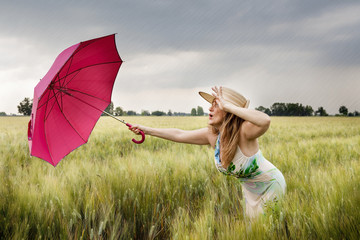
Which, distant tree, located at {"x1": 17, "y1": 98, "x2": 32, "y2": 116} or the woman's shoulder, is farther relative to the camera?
distant tree, located at {"x1": 17, "y1": 98, "x2": 32, "y2": 116}

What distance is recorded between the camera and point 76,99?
267 cm

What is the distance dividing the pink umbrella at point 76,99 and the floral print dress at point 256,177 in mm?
888

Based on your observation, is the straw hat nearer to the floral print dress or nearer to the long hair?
the long hair

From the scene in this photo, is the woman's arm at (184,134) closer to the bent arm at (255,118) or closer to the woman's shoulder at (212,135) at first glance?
the woman's shoulder at (212,135)

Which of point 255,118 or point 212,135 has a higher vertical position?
point 255,118

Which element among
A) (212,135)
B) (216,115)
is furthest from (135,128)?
(216,115)

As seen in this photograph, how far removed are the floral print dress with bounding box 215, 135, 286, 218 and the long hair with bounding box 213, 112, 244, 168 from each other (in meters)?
0.07

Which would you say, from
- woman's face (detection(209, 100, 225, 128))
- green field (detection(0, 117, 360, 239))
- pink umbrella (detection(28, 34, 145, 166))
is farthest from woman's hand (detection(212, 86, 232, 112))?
pink umbrella (detection(28, 34, 145, 166))

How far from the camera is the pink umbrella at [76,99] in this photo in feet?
7.88

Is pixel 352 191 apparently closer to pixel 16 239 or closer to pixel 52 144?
pixel 16 239

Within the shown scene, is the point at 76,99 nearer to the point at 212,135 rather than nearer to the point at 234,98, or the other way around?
the point at 212,135

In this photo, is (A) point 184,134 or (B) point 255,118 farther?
(A) point 184,134

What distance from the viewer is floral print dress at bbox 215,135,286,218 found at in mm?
1954

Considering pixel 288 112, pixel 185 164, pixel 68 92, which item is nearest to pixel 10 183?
pixel 68 92
